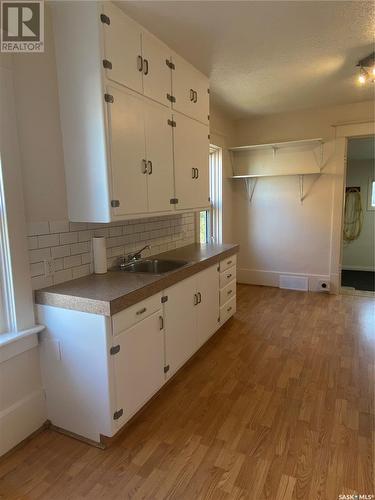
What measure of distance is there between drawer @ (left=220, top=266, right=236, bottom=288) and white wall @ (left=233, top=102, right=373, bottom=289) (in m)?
1.73

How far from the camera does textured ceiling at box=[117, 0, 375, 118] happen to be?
6.65ft

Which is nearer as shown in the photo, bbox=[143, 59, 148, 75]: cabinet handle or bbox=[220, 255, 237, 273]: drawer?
bbox=[143, 59, 148, 75]: cabinet handle

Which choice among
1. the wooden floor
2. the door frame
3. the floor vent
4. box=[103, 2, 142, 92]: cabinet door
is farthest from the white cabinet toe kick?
the door frame

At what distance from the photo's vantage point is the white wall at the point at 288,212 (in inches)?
176

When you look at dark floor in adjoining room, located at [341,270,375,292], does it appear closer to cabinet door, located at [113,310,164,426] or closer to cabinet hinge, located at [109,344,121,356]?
cabinet door, located at [113,310,164,426]

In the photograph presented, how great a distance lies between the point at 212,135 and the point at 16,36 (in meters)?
2.77

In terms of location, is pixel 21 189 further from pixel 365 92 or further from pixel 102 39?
pixel 365 92

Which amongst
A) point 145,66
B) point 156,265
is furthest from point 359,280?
point 145,66

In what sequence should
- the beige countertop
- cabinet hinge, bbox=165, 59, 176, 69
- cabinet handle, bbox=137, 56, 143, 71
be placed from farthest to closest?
cabinet hinge, bbox=165, 59, 176, 69 → cabinet handle, bbox=137, 56, 143, 71 → the beige countertop

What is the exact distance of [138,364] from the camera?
1972 mm

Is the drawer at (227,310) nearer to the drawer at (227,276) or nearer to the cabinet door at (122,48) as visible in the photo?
the drawer at (227,276)

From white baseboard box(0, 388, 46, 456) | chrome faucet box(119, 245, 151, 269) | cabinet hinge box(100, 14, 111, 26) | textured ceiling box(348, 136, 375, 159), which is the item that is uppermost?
cabinet hinge box(100, 14, 111, 26)

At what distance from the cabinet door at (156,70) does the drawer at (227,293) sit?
1.87 metres

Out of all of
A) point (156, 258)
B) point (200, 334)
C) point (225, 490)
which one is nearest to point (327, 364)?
point (200, 334)
